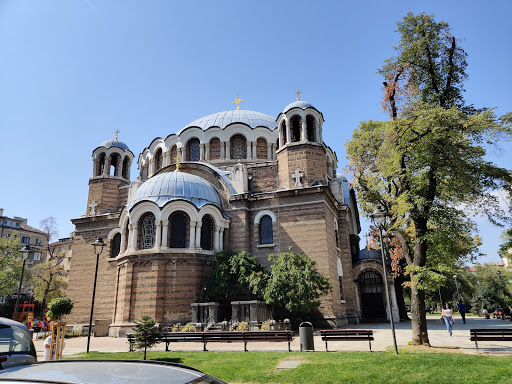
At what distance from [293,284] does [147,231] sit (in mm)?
8312

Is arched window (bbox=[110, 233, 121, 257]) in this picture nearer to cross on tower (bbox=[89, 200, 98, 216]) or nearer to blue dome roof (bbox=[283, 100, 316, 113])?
cross on tower (bbox=[89, 200, 98, 216])

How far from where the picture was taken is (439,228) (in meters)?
11.9

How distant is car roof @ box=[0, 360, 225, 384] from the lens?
2.67 m

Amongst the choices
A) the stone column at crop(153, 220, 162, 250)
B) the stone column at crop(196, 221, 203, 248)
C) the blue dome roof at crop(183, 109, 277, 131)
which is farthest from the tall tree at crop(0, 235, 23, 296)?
the stone column at crop(196, 221, 203, 248)

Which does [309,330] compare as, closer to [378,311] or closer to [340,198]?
[340,198]

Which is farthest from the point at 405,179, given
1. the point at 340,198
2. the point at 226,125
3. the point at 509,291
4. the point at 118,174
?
the point at 509,291

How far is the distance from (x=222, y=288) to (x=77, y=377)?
15.4m

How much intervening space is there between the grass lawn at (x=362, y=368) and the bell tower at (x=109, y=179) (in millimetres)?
18013

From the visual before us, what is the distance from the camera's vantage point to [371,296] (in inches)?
982

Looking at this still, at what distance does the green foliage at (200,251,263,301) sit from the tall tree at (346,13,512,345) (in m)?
7.63

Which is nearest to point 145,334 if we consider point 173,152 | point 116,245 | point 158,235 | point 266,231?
point 158,235

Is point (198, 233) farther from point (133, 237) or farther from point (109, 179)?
point (109, 179)

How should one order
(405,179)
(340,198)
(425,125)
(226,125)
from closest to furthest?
1. (425,125)
2. (405,179)
3. (340,198)
4. (226,125)

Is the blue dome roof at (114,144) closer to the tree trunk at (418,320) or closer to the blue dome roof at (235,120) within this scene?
the blue dome roof at (235,120)
